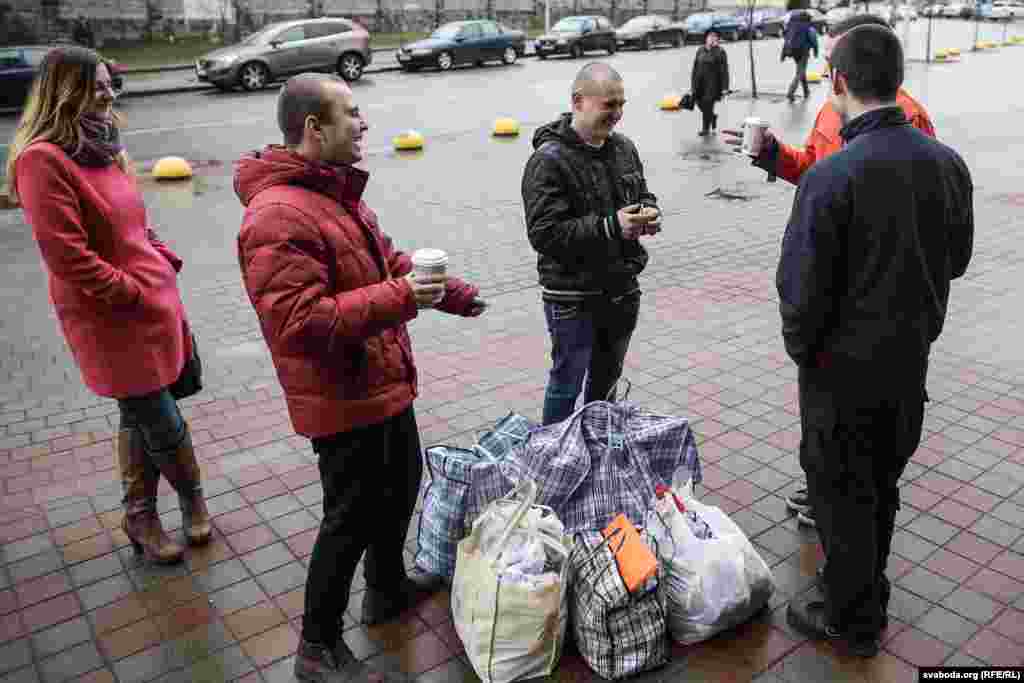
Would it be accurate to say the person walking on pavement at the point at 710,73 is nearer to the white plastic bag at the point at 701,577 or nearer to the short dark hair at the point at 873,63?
the short dark hair at the point at 873,63

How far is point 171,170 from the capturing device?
11.7 metres

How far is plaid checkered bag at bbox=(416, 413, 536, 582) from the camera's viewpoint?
3408 mm

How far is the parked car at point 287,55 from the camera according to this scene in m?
21.1

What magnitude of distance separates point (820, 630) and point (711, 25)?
113 feet

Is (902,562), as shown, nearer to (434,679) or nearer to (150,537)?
(434,679)

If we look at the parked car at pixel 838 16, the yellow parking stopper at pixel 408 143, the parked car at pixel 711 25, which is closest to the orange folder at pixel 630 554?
the parked car at pixel 838 16

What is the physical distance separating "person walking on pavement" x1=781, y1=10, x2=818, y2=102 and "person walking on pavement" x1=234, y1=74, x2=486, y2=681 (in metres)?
17.5

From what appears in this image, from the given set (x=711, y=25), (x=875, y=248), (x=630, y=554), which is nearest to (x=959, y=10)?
(x=711, y=25)

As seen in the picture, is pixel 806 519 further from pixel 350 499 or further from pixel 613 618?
pixel 350 499

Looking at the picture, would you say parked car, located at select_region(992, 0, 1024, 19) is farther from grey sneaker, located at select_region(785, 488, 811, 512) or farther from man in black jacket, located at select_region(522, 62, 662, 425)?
man in black jacket, located at select_region(522, 62, 662, 425)

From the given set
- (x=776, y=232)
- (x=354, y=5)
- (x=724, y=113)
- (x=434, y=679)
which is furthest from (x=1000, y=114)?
(x=354, y=5)

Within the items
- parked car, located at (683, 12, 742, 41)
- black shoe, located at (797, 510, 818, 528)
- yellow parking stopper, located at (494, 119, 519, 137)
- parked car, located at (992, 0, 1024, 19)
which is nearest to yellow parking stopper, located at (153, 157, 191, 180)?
yellow parking stopper, located at (494, 119, 519, 137)

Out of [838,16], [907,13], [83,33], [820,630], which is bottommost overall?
[820,630]

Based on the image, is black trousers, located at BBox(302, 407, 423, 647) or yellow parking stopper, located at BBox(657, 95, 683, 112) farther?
yellow parking stopper, located at BBox(657, 95, 683, 112)
